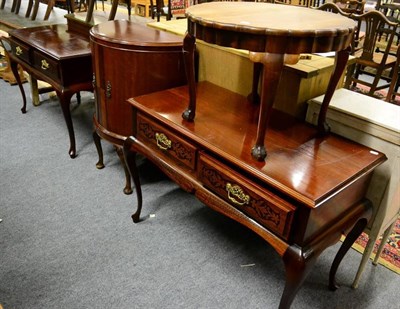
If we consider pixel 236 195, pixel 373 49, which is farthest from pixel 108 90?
pixel 373 49

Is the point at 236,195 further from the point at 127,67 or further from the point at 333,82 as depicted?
the point at 127,67

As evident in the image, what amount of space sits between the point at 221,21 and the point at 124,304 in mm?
1083

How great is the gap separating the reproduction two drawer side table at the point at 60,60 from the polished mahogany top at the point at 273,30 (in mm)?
1221

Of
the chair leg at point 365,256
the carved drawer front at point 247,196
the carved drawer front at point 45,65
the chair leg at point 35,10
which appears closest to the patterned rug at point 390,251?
the chair leg at point 365,256

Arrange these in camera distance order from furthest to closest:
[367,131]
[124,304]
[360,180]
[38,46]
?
[38,46] < [124,304] < [367,131] < [360,180]

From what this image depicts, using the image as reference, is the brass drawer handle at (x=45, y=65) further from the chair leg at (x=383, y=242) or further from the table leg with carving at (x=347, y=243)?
the chair leg at (x=383, y=242)

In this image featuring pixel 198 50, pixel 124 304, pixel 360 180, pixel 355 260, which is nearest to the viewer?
pixel 360 180

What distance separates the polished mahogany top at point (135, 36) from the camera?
1.65m

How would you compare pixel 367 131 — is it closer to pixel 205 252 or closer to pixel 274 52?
pixel 274 52

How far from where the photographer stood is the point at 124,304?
55.3 inches

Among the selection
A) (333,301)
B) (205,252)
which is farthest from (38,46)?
(333,301)

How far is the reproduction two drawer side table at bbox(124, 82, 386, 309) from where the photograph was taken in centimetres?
101

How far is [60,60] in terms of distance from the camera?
2.05 meters

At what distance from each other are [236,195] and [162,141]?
1.30ft
